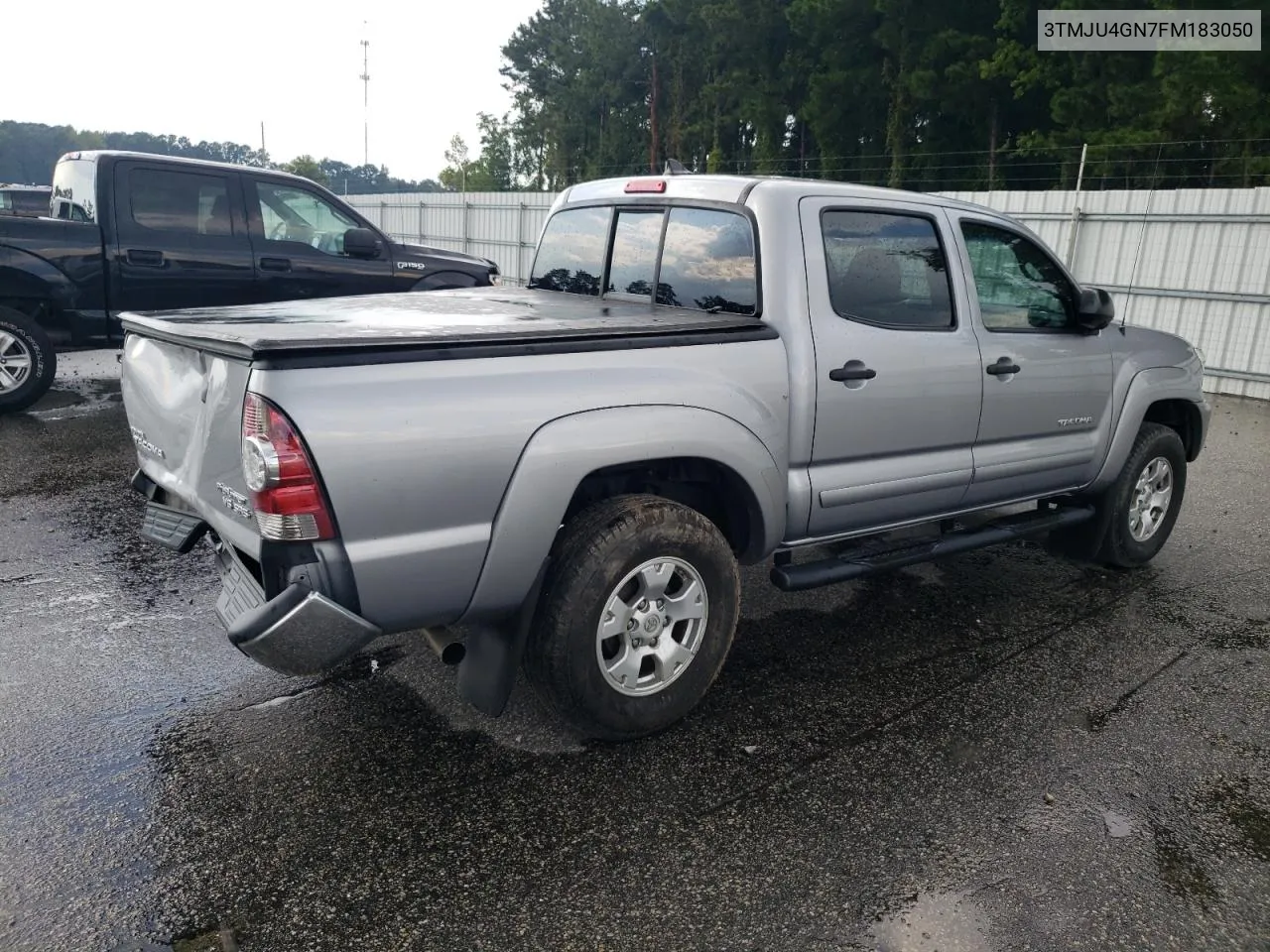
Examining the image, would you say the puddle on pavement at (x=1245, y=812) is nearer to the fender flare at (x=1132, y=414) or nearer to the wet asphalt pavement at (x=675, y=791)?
the wet asphalt pavement at (x=675, y=791)

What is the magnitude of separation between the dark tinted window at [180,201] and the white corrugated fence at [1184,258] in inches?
363

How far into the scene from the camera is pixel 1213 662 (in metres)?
4.26

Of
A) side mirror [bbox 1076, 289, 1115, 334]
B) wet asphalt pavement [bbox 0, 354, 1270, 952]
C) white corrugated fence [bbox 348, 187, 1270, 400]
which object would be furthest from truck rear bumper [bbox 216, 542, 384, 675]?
white corrugated fence [bbox 348, 187, 1270, 400]

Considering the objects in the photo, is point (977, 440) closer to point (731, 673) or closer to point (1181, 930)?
point (731, 673)

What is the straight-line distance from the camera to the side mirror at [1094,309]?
→ 468 centimetres

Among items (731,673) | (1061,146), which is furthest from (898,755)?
(1061,146)


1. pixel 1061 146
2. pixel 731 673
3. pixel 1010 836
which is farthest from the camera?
pixel 1061 146

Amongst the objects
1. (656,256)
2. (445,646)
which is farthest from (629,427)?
(656,256)

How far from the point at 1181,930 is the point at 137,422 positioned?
3656 mm

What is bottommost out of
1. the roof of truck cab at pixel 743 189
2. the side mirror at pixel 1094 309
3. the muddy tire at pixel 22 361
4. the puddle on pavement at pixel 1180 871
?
the puddle on pavement at pixel 1180 871

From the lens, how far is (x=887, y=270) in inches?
161

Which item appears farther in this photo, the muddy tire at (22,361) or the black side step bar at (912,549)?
the muddy tire at (22,361)

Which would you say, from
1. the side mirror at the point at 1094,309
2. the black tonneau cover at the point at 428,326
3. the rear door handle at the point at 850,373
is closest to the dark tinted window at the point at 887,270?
the rear door handle at the point at 850,373

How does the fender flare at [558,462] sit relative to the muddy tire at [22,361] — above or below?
above
